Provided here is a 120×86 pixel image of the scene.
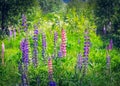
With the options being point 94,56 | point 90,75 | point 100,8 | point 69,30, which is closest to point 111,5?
point 100,8

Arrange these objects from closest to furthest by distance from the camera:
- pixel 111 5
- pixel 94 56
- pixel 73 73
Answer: pixel 73 73
pixel 94 56
pixel 111 5

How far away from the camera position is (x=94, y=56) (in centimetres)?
1186

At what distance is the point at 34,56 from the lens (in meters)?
8.86

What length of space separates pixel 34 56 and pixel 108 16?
1549 centimetres

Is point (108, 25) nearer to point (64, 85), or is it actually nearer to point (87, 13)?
point (87, 13)

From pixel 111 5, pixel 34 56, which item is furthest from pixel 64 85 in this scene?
pixel 111 5

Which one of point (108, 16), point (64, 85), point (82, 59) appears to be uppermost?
point (108, 16)

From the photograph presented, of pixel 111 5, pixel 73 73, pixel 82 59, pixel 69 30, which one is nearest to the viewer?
pixel 82 59

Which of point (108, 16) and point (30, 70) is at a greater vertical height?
point (108, 16)

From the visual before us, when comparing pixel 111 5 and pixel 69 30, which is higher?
pixel 111 5

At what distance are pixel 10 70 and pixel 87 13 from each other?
48.7 ft

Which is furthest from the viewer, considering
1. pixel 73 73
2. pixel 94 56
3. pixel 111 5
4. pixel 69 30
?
pixel 111 5

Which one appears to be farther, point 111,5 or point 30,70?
point 111,5

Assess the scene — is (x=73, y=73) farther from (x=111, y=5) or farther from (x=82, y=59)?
(x=111, y=5)
